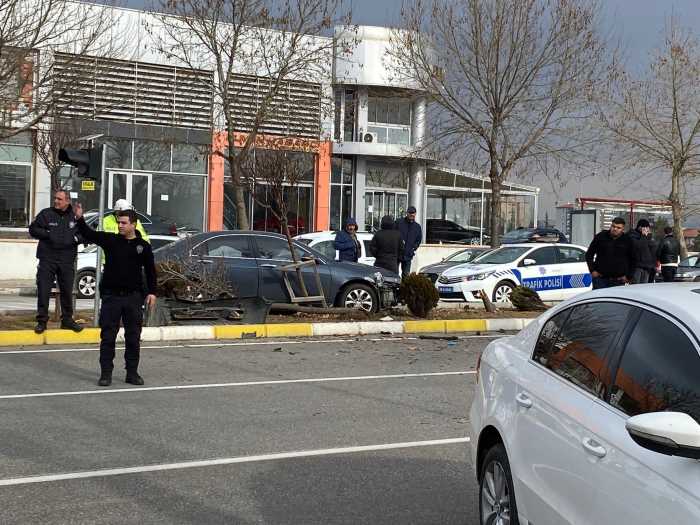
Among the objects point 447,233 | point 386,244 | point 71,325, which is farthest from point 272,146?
point 71,325

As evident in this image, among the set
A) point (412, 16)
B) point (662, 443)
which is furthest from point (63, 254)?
point (412, 16)

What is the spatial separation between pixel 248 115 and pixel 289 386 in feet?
72.7

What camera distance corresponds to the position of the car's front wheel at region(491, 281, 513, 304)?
19.2m

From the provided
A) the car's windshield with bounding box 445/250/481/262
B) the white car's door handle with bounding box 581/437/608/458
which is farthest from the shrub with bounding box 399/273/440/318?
the white car's door handle with bounding box 581/437/608/458

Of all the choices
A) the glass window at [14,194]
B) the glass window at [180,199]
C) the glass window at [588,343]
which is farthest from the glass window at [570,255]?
the glass window at [14,194]

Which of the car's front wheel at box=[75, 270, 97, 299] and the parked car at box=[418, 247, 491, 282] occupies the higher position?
the parked car at box=[418, 247, 491, 282]

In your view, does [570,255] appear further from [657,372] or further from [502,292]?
[657,372]

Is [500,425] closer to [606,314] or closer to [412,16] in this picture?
[606,314]

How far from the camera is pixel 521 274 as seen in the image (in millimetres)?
19406

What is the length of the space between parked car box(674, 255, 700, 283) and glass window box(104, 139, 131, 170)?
18664 millimetres

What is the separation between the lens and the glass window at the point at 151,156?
1291 inches

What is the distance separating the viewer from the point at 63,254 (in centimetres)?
1240

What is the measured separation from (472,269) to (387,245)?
3250mm

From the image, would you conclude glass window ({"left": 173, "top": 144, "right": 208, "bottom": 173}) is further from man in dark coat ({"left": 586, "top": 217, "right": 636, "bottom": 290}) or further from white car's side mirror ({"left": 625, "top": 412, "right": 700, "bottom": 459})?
white car's side mirror ({"left": 625, "top": 412, "right": 700, "bottom": 459})
